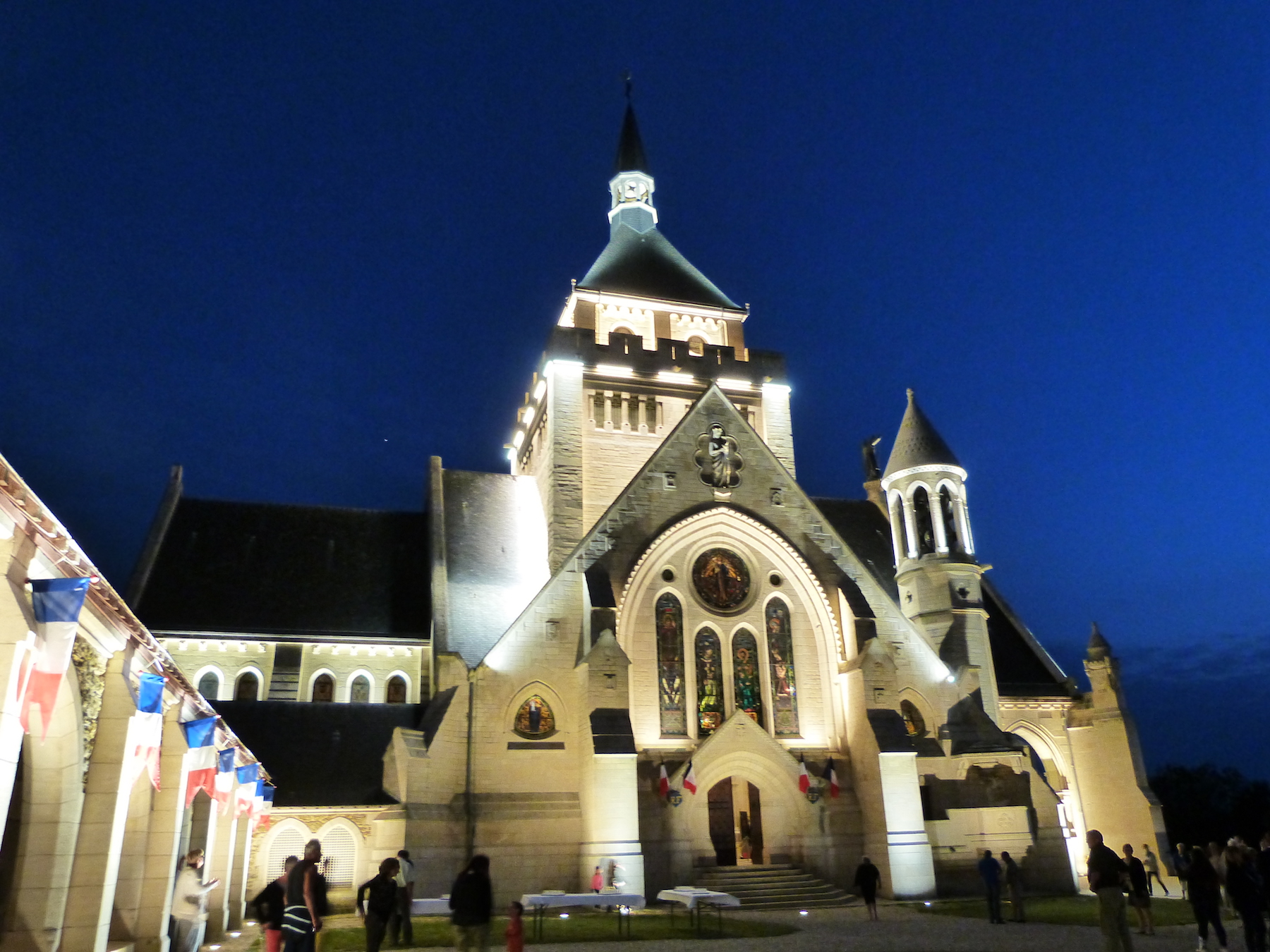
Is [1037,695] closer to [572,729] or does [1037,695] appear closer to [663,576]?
[663,576]

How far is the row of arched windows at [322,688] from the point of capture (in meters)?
29.5

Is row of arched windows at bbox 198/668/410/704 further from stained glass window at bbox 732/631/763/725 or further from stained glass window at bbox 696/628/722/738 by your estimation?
stained glass window at bbox 732/631/763/725

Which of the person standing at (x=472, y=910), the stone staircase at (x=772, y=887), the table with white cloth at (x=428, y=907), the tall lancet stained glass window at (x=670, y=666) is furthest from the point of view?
the tall lancet stained glass window at (x=670, y=666)

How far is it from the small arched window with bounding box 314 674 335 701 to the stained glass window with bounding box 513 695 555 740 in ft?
24.7

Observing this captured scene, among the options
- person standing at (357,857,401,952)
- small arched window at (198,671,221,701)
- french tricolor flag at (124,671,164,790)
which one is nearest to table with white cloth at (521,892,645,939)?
person standing at (357,857,401,952)

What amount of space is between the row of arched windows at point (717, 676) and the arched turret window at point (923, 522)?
673cm

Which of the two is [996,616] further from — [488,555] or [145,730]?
[145,730]

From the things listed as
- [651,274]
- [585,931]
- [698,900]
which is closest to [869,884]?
[698,900]

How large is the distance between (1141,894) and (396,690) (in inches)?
839

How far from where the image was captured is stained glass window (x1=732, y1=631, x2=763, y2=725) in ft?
91.9

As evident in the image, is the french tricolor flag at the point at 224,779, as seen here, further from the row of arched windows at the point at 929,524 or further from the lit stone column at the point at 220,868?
the row of arched windows at the point at 929,524

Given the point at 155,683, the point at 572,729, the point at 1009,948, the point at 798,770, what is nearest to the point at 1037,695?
the point at 798,770

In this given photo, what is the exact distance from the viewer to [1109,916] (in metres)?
11.9

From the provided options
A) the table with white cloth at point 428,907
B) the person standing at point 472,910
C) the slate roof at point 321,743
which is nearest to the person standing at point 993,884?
the table with white cloth at point 428,907
